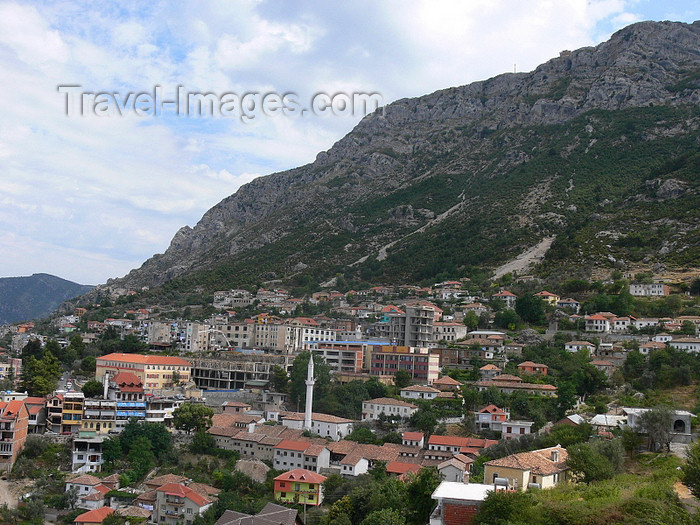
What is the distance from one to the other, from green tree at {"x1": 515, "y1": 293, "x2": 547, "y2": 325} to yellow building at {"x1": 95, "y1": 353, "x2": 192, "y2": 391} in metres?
29.7

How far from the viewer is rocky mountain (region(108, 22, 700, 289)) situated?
291 feet

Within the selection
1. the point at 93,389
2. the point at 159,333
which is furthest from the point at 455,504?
the point at 159,333

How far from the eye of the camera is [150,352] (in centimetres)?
6378

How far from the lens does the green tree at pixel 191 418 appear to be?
4512 cm

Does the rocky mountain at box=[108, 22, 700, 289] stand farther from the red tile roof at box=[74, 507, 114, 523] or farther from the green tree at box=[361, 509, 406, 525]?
the red tile roof at box=[74, 507, 114, 523]

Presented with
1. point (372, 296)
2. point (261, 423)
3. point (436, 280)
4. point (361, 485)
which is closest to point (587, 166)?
point (436, 280)

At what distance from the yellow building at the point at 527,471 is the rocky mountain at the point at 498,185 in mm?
51101

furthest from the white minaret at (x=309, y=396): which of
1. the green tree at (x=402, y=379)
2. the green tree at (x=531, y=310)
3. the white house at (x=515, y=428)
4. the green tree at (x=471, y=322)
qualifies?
the green tree at (x=531, y=310)

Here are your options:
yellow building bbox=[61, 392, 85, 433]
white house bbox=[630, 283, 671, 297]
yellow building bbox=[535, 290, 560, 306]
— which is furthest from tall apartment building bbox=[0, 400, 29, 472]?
white house bbox=[630, 283, 671, 297]

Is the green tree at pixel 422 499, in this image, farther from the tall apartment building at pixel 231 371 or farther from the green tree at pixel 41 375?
the green tree at pixel 41 375

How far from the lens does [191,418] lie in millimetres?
45125

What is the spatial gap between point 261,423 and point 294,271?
6231 cm

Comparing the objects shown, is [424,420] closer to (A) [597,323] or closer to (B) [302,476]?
(B) [302,476]

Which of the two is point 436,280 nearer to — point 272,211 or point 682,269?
point 682,269
